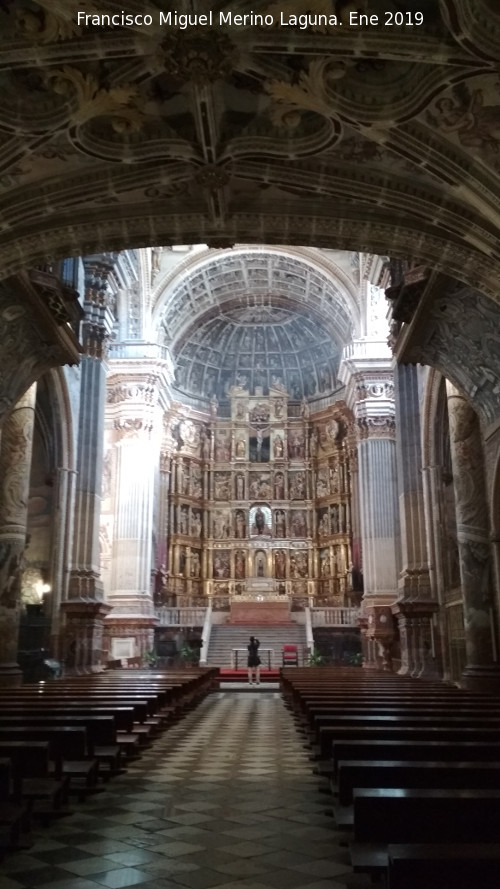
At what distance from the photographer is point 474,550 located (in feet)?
38.1

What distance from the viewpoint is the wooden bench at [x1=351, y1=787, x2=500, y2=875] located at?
3.03 metres

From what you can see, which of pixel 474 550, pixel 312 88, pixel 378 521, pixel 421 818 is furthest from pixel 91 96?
pixel 378 521

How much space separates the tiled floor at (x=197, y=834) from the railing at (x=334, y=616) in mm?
21093

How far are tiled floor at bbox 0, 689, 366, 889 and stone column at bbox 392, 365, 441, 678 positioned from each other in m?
7.41

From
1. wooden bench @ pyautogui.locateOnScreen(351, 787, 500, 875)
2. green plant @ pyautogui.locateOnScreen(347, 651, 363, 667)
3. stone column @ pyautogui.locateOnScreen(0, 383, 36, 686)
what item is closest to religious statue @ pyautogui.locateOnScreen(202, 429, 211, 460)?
green plant @ pyautogui.locateOnScreen(347, 651, 363, 667)

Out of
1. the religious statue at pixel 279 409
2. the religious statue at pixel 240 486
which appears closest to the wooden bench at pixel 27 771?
the religious statue at pixel 240 486

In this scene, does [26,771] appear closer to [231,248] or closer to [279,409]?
[231,248]

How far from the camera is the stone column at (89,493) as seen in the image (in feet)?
52.4

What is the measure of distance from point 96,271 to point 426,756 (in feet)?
50.4

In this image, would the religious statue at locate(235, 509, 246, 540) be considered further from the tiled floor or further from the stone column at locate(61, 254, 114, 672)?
the tiled floor

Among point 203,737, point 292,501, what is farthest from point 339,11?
point 292,501

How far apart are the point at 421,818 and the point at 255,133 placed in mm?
7750

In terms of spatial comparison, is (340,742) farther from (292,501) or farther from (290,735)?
(292,501)

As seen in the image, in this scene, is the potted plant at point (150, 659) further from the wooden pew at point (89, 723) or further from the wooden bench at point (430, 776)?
the wooden bench at point (430, 776)
